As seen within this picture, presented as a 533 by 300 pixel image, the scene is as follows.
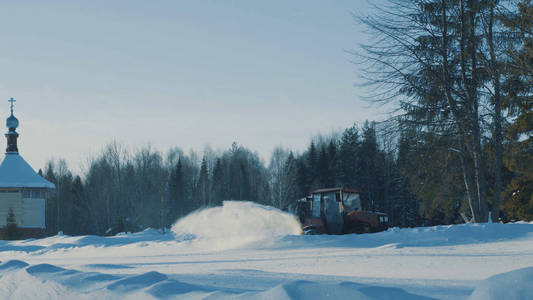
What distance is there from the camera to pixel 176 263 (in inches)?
496

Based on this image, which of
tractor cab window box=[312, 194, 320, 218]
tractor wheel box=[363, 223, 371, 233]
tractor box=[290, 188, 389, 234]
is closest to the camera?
tractor box=[290, 188, 389, 234]

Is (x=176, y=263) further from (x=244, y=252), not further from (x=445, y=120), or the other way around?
(x=445, y=120)

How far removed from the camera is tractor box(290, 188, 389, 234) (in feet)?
64.3

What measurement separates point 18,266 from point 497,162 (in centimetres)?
1588

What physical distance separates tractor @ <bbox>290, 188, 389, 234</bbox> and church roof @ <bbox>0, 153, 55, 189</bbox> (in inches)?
1070

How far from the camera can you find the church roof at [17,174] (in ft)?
126

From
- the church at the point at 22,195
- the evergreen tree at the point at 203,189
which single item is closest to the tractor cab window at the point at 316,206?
the church at the point at 22,195

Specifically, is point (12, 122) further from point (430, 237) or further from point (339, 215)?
point (430, 237)

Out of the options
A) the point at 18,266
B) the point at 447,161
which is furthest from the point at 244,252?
the point at 447,161

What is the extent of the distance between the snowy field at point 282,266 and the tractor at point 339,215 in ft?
3.63

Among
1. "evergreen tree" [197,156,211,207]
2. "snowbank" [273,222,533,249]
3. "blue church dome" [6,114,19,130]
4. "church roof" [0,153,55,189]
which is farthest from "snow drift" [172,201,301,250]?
"evergreen tree" [197,156,211,207]

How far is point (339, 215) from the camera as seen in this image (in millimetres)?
19719

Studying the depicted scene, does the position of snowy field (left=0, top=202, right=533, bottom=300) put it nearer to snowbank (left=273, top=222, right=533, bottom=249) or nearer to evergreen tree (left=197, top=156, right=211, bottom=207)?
Answer: snowbank (left=273, top=222, right=533, bottom=249)

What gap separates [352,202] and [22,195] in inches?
1135
